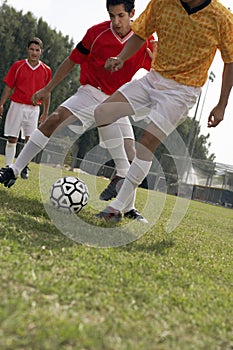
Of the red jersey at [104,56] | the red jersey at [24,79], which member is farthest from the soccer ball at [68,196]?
the red jersey at [24,79]

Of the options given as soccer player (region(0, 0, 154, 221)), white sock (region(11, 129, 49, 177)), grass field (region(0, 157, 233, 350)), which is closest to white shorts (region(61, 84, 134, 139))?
soccer player (region(0, 0, 154, 221))

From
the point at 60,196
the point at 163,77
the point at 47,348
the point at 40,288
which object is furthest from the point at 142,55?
the point at 47,348

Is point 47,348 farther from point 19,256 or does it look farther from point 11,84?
point 11,84

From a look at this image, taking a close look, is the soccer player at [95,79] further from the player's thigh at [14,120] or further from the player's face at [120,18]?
the player's thigh at [14,120]

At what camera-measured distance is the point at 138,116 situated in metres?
4.47

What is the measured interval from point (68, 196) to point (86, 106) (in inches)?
48.7

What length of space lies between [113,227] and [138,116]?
116 cm

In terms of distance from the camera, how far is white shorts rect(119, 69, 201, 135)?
4.10 m

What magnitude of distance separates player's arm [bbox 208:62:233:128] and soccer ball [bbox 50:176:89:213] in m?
1.42

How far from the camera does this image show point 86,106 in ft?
16.8

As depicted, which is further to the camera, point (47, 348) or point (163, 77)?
point (163, 77)

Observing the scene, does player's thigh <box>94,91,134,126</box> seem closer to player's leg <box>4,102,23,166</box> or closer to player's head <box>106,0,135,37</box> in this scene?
player's head <box>106,0,135,37</box>

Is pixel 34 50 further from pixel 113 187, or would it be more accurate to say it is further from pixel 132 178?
pixel 132 178

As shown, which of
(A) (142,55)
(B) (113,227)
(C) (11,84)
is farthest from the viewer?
(C) (11,84)
